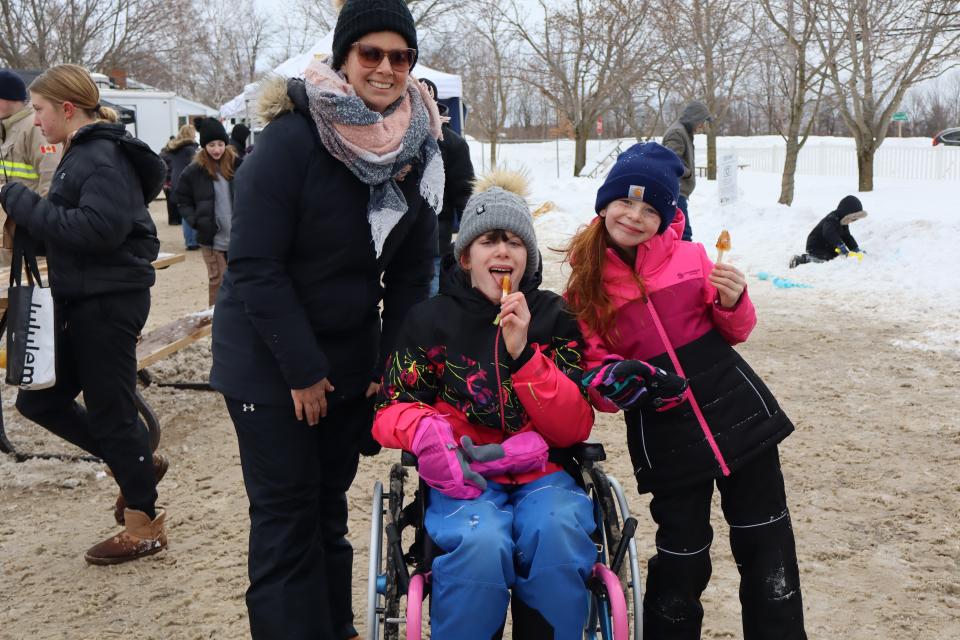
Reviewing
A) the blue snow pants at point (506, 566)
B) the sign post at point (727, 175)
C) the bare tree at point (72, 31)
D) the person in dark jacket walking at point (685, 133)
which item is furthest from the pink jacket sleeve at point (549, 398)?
the bare tree at point (72, 31)

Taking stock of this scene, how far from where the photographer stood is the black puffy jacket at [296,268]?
7.63 ft

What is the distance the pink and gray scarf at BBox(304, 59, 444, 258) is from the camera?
7.64 ft

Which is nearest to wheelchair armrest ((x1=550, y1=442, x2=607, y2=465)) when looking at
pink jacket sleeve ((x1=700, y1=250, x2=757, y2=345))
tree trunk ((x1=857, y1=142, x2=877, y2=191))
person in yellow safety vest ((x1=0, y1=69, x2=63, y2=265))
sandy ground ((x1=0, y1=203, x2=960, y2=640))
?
pink jacket sleeve ((x1=700, y1=250, x2=757, y2=345))

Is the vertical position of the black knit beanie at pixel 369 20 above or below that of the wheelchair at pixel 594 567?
above

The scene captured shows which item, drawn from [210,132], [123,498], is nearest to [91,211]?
[123,498]

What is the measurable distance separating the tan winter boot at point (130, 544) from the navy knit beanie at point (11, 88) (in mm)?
2702

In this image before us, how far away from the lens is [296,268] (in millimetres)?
Answer: 2449

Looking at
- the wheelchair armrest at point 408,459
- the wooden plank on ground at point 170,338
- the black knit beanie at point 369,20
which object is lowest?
the wooden plank on ground at point 170,338

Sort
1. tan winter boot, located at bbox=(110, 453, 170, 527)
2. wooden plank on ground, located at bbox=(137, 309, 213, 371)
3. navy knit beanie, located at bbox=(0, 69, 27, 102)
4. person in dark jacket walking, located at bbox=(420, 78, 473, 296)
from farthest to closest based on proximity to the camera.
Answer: wooden plank on ground, located at bbox=(137, 309, 213, 371), navy knit beanie, located at bbox=(0, 69, 27, 102), person in dark jacket walking, located at bbox=(420, 78, 473, 296), tan winter boot, located at bbox=(110, 453, 170, 527)

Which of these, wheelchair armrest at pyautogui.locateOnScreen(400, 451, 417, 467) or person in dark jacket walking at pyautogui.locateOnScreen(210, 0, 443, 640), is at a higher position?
person in dark jacket walking at pyautogui.locateOnScreen(210, 0, 443, 640)

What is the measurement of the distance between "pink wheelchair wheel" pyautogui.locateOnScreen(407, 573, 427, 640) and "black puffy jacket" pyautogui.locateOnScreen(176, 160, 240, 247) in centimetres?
670

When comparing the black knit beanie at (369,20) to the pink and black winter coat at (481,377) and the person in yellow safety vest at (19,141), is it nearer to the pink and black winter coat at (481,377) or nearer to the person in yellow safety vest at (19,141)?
the pink and black winter coat at (481,377)

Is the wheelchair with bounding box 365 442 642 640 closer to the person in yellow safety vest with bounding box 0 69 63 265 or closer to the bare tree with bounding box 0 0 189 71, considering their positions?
the person in yellow safety vest with bounding box 0 69 63 265

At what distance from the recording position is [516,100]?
55625mm
